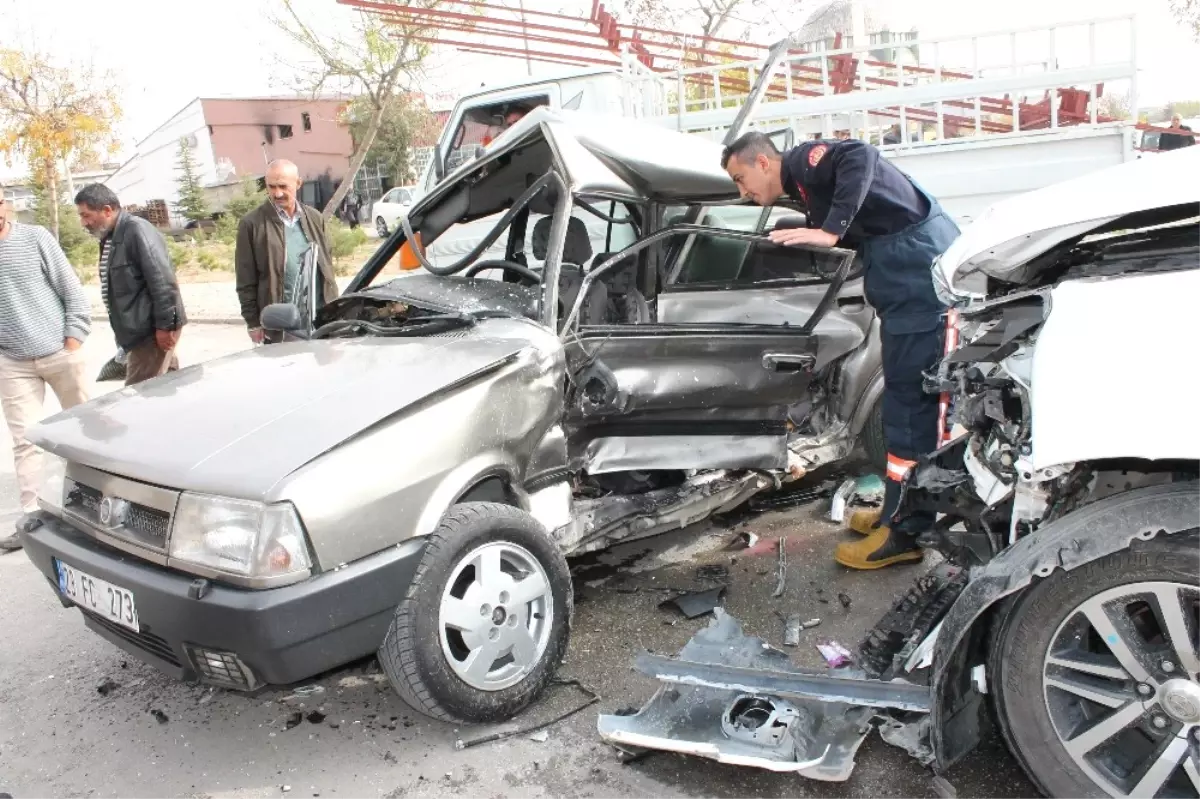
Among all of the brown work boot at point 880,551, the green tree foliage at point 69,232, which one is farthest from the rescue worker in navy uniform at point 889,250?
the green tree foliage at point 69,232

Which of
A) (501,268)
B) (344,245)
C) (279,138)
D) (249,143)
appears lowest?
(501,268)

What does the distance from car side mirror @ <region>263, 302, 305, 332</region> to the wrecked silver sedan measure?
0.01m

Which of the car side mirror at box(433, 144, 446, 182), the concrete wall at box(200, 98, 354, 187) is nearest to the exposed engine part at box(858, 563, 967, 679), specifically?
the car side mirror at box(433, 144, 446, 182)

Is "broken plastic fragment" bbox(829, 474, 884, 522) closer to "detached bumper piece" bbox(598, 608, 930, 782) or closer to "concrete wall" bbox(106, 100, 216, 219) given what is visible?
→ "detached bumper piece" bbox(598, 608, 930, 782)

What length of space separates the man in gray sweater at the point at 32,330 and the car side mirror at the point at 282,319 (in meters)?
1.67

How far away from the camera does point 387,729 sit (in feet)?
8.91

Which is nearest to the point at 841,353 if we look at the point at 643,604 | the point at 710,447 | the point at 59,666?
the point at 710,447

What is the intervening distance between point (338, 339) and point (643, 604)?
156 centimetres

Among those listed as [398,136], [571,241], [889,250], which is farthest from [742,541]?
[398,136]

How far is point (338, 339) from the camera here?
3.31m

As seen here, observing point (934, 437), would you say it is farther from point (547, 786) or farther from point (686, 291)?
point (547, 786)

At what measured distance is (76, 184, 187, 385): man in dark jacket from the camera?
15.4 feet

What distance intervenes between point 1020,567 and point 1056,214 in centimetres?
89

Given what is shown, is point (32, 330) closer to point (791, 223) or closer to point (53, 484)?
point (53, 484)
